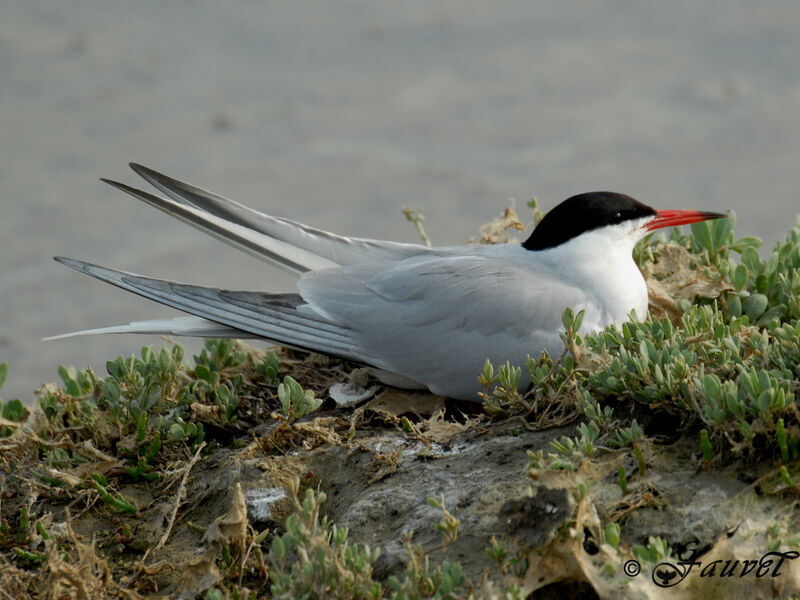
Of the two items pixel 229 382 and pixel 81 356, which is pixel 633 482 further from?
pixel 81 356

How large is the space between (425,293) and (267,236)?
2.16 ft

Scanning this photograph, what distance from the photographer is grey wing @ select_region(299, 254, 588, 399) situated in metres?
3.28

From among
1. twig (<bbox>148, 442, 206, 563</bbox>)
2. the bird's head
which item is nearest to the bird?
the bird's head

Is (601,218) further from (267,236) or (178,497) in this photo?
(178,497)

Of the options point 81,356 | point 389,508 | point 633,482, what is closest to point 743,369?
point 633,482

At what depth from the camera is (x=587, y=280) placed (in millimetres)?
3469

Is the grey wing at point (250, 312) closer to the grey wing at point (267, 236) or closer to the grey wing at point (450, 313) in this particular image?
the grey wing at point (450, 313)

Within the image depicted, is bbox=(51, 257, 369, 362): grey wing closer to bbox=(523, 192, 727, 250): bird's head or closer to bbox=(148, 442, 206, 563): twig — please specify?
bbox=(148, 442, 206, 563): twig

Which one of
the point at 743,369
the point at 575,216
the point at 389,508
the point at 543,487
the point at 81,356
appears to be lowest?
the point at 81,356

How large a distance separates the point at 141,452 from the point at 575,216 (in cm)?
168

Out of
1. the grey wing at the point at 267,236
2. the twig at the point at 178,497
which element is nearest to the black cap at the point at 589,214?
the grey wing at the point at 267,236

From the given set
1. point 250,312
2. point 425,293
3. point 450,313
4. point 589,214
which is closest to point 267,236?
point 250,312

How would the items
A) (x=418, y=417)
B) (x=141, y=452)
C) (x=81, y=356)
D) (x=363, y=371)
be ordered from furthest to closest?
(x=81, y=356) < (x=363, y=371) < (x=418, y=417) < (x=141, y=452)

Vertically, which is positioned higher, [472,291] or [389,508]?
[472,291]
